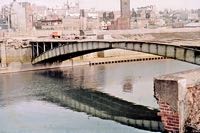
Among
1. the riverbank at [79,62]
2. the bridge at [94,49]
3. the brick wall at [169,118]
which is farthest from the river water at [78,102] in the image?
the brick wall at [169,118]

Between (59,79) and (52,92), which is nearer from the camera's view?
(52,92)

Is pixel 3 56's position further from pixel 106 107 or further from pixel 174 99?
pixel 174 99

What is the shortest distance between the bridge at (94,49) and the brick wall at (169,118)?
29.1 meters

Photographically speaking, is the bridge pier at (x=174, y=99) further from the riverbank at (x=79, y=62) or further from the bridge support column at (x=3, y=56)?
the bridge support column at (x=3, y=56)

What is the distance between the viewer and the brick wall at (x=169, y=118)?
14359 mm

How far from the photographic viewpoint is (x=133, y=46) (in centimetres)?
5606

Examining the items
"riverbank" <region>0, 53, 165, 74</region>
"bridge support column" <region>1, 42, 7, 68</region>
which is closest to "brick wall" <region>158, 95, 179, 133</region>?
"riverbank" <region>0, 53, 165, 74</region>

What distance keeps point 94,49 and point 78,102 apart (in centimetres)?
1968

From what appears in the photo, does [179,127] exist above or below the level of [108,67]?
above

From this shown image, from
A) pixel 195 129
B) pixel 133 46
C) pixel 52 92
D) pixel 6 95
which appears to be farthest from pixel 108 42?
pixel 195 129

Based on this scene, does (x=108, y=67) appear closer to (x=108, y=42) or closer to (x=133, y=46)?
(x=108, y=42)

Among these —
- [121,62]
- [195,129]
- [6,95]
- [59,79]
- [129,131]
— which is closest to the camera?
[195,129]

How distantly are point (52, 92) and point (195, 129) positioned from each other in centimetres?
4218

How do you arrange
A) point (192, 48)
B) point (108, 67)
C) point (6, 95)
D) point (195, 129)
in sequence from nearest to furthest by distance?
point (195, 129) < point (192, 48) < point (6, 95) < point (108, 67)
